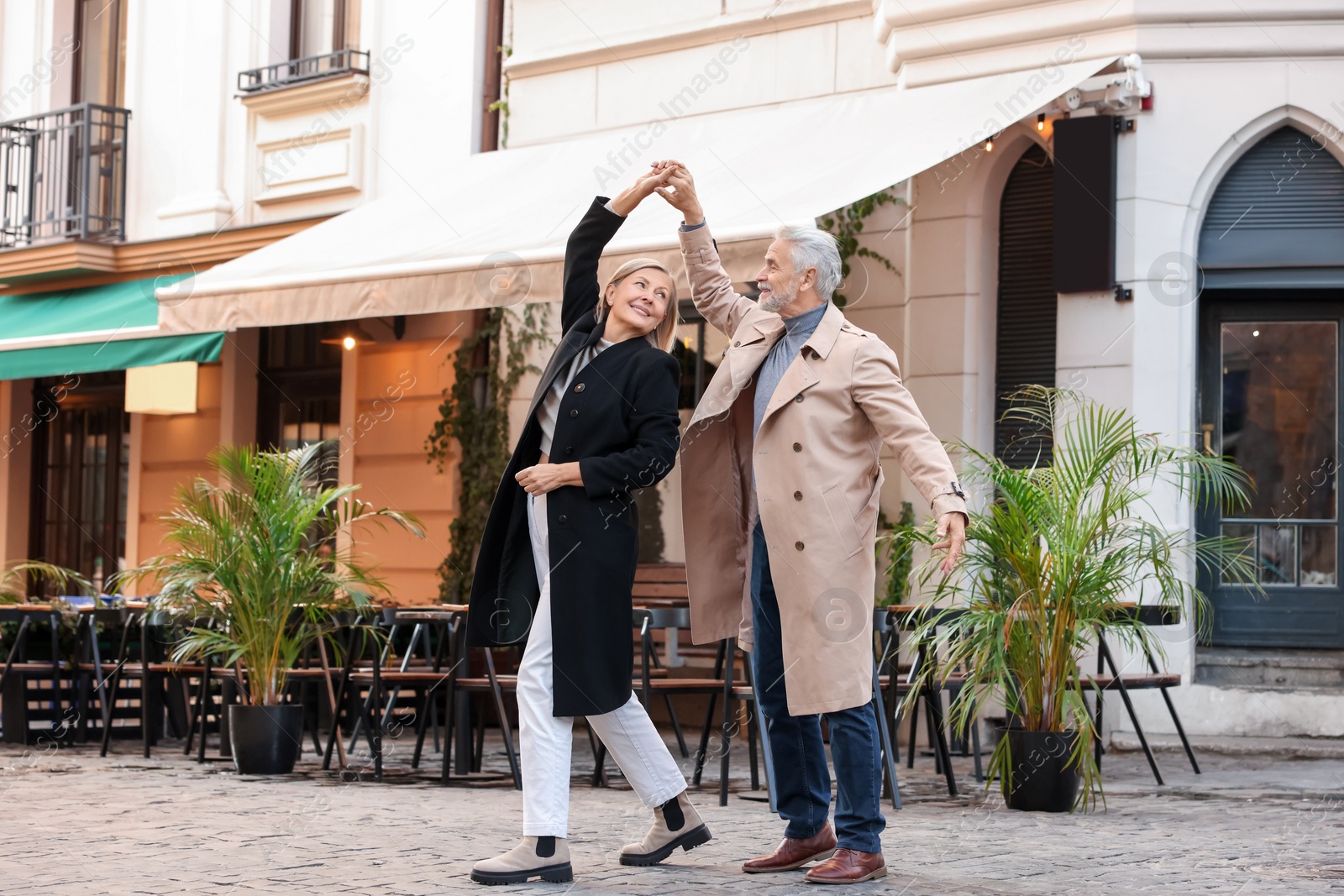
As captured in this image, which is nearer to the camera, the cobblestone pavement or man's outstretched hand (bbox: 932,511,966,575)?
man's outstretched hand (bbox: 932,511,966,575)

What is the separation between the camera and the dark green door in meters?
8.73

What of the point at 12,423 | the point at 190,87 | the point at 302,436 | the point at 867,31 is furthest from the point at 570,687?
the point at 12,423

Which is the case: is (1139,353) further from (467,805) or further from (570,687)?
(570,687)

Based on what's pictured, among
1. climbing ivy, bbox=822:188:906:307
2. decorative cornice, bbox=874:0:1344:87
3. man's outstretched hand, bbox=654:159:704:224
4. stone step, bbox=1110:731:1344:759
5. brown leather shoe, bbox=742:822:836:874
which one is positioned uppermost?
decorative cornice, bbox=874:0:1344:87

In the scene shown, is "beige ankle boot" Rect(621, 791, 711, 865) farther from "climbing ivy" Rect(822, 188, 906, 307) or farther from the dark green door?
"climbing ivy" Rect(822, 188, 906, 307)

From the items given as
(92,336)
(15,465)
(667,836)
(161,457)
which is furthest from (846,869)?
(15,465)

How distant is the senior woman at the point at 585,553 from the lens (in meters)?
4.37

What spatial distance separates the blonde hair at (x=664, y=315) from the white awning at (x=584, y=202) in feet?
8.28

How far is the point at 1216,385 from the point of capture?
8.91m

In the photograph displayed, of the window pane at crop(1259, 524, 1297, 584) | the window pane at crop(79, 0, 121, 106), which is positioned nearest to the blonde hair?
the window pane at crop(1259, 524, 1297, 584)

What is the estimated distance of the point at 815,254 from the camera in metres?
4.63

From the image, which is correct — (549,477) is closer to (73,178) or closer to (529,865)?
(529,865)

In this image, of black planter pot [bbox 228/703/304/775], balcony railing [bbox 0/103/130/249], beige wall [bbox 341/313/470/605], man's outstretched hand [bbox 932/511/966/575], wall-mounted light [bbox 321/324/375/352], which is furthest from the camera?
balcony railing [bbox 0/103/130/249]

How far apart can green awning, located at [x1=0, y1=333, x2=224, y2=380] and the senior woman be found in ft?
19.4
